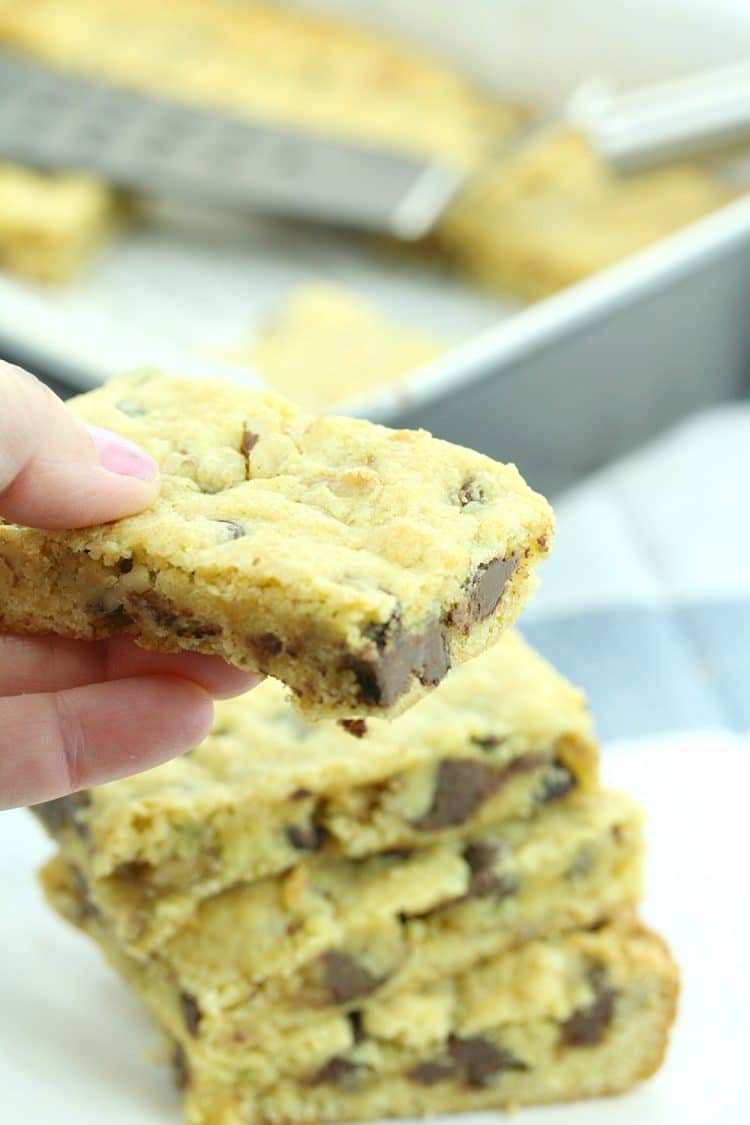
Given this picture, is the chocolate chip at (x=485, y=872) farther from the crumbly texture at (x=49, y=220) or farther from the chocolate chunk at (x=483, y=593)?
the crumbly texture at (x=49, y=220)

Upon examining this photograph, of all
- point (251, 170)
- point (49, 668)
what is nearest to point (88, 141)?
point (251, 170)

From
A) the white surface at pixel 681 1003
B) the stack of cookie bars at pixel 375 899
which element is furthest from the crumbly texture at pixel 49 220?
the stack of cookie bars at pixel 375 899

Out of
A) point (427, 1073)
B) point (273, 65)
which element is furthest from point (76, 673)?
point (273, 65)

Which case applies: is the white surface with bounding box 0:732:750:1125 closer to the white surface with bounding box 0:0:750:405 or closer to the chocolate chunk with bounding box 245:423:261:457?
the chocolate chunk with bounding box 245:423:261:457

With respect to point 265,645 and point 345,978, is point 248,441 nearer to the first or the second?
point 265,645

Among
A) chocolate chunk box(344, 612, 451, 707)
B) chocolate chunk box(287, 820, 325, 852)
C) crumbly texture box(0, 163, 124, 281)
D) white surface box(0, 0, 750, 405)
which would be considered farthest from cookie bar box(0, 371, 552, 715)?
crumbly texture box(0, 163, 124, 281)
